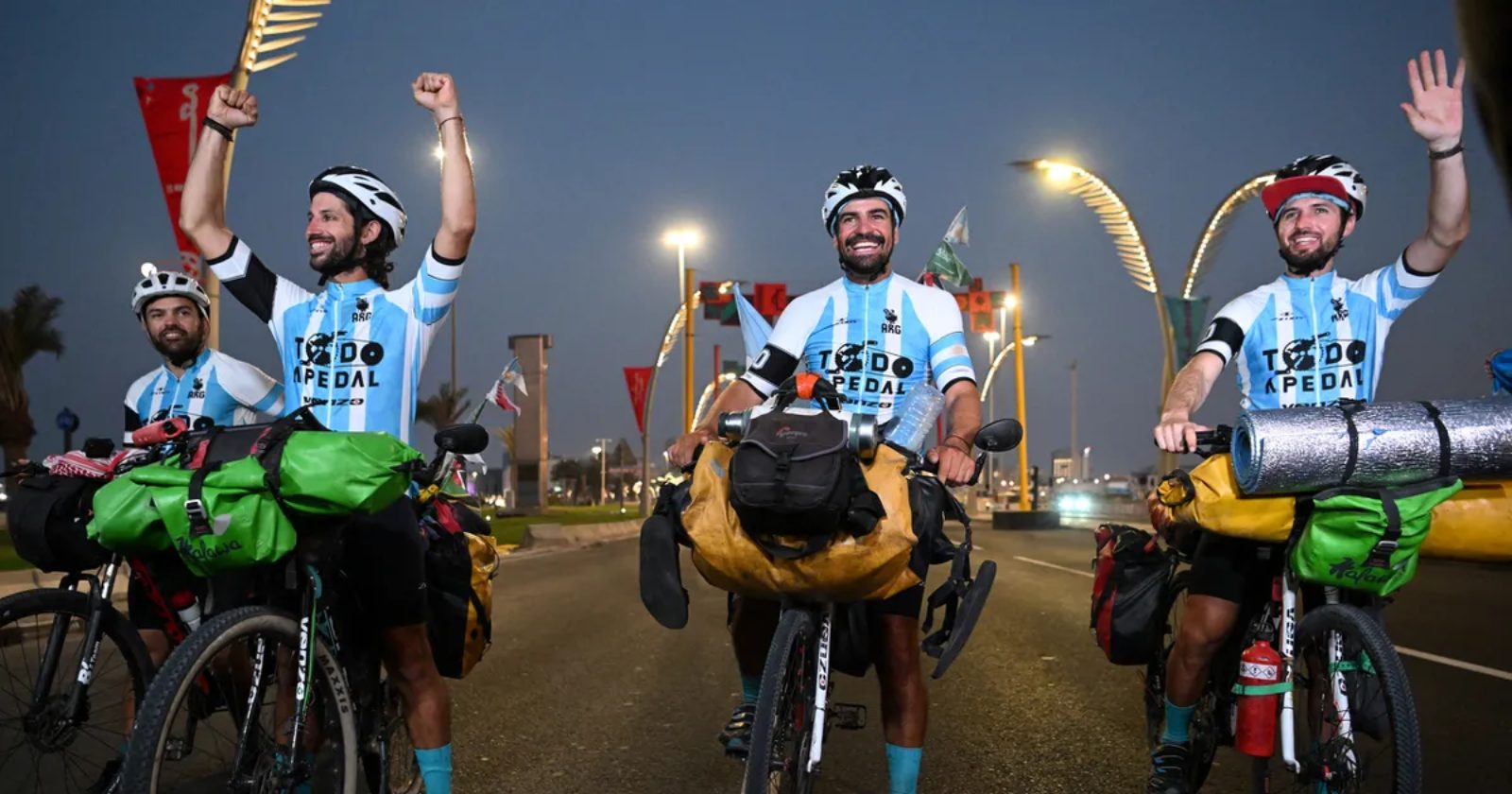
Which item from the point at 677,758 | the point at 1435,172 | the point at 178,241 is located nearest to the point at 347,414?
the point at 677,758

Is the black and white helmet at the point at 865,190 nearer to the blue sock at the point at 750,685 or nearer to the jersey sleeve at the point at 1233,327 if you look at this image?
the jersey sleeve at the point at 1233,327

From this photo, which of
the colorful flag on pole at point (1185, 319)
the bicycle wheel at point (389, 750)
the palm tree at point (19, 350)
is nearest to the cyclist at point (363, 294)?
the bicycle wheel at point (389, 750)

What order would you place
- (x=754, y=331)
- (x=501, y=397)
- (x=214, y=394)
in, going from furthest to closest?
(x=501, y=397), (x=754, y=331), (x=214, y=394)

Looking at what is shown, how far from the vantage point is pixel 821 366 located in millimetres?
4391

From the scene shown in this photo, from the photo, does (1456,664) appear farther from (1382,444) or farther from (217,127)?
(217,127)

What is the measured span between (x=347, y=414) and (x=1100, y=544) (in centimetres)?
297

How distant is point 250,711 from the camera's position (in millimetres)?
3162

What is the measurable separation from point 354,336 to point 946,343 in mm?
2050

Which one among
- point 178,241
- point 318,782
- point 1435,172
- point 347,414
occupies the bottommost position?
point 318,782

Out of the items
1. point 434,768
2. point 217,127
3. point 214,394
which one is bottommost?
point 434,768

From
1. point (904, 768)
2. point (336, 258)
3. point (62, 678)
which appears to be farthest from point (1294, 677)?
point (62, 678)

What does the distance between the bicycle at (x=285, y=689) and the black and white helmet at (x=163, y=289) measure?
196 cm

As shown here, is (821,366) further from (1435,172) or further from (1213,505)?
(1435,172)

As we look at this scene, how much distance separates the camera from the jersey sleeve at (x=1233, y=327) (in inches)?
167
